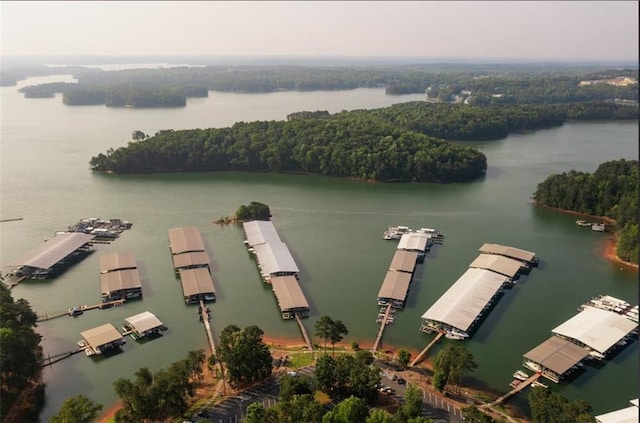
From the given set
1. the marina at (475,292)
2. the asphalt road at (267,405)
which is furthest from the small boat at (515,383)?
the asphalt road at (267,405)

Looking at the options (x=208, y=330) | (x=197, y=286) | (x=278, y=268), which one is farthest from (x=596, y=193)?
(x=208, y=330)

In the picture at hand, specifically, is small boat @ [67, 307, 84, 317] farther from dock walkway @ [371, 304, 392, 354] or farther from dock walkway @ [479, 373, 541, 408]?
dock walkway @ [479, 373, 541, 408]

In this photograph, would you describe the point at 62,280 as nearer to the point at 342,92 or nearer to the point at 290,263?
the point at 290,263

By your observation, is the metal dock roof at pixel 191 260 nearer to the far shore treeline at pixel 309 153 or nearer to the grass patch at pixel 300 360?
the grass patch at pixel 300 360

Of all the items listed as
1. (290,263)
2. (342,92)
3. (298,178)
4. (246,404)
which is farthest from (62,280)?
(342,92)

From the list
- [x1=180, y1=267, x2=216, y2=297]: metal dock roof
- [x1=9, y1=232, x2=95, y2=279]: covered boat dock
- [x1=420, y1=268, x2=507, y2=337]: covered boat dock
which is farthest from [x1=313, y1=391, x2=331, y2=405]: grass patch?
[x1=9, y1=232, x2=95, y2=279]: covered boat dock

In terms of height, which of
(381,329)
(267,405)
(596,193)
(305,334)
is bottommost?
(305,334)

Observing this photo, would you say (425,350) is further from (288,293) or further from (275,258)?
(275,258)

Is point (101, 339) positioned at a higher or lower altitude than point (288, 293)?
lower
